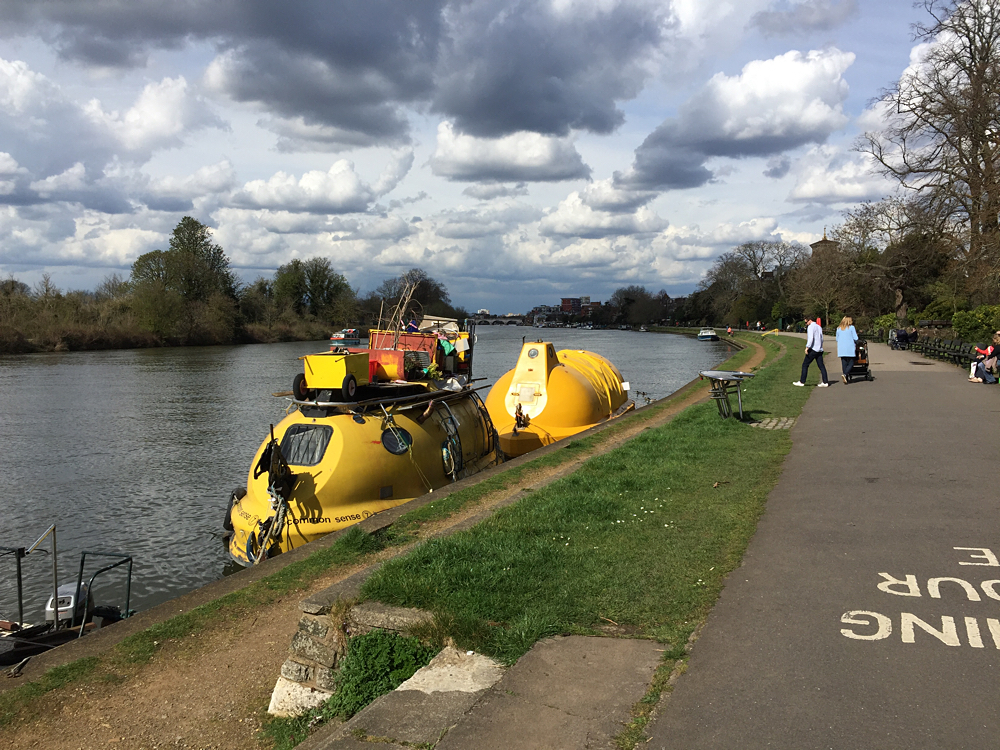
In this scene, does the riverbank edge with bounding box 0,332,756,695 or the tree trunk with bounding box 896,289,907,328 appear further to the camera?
the tree trunk with bounding box 896,289,907,328

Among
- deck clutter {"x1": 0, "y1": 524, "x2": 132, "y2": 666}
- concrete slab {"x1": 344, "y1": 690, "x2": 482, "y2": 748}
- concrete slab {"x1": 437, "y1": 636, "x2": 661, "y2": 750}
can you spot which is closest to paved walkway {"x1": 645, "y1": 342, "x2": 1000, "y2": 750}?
concrete slab {"x1": 437, "y1": 636, "x2": 661, "y2": 750}

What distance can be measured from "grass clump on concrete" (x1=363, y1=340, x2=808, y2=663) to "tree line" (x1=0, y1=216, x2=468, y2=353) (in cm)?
4441

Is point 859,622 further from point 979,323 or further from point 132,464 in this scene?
point 979,323

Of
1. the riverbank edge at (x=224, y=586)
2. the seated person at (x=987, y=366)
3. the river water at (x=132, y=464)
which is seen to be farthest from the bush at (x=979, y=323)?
the riverbank edge at (x=224, y=586)

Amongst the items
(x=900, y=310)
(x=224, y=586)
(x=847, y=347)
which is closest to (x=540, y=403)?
(x=847, y=347)

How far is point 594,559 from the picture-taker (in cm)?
671

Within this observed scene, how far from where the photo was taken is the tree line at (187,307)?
222 ft

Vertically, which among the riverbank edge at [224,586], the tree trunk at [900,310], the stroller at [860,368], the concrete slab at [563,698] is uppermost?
the tree trunk at [900,310]

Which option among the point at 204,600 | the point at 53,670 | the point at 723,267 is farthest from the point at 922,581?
the point at 723,267

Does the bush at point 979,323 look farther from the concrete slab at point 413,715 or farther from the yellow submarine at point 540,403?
the concrete slab at point 413,715

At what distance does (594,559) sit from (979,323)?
25.3m

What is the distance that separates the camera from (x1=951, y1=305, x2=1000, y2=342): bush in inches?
993

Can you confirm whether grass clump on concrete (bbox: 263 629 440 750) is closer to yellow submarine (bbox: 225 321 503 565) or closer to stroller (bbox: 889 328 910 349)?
yellow submarine (bbox: 225 321 503 565)

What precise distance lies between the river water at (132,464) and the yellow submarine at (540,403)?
693 cm
